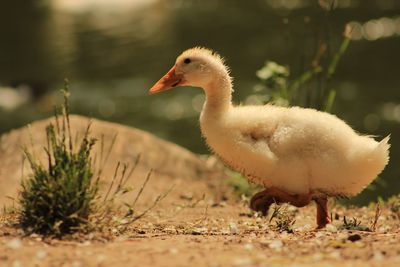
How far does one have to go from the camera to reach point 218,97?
7.38m

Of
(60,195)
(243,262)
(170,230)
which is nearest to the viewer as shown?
(243,262)

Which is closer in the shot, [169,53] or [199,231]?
[199,231]

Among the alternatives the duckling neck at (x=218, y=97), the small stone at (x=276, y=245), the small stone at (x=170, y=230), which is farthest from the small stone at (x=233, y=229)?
the duckling neck at (x=218, y=97)

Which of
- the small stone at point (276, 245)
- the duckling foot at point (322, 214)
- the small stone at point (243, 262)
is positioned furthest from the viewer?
the duckling foot at point (322, 214)

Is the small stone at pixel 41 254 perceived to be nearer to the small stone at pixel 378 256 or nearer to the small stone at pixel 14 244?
the small stone at pixel 14 244

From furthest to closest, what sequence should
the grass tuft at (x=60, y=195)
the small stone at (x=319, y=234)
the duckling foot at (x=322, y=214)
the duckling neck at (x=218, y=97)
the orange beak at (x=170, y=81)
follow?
the orange beak at (x=170, y=81) → the duckling neck at (x=218, y=97) → the duckling foot at (x=322, y=214) → the small stone at (x=319, y=234) → the grass tuft at (x=60, y=195)

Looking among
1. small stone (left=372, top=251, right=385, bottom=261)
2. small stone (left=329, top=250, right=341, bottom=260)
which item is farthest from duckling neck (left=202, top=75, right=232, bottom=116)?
small stone (left=372, top=251, right=385, bottom=261)

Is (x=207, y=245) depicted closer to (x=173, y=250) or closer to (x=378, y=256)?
(x=173, y=250)

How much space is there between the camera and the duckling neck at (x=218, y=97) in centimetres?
731

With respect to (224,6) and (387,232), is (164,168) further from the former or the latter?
(224,6)

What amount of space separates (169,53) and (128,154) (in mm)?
11789

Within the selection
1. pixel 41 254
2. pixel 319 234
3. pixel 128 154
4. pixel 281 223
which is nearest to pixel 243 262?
pixel 319 234

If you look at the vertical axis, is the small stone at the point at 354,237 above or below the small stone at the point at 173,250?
above

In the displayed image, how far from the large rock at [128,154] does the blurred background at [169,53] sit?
12.3 feet
